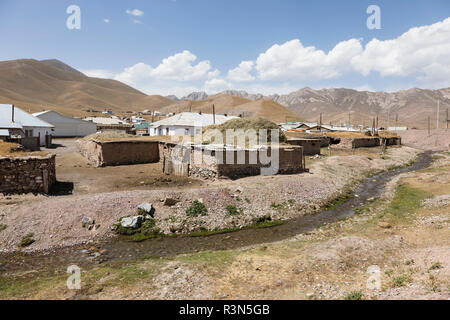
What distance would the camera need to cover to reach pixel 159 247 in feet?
34.8

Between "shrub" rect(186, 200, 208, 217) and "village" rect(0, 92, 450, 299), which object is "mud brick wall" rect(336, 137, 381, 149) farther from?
"shrub" rect(186, 200, 208, 217)

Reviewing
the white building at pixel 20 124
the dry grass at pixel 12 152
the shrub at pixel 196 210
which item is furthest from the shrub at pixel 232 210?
the white building at pixel 20 124

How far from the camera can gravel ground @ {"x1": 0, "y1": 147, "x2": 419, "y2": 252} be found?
10.8m

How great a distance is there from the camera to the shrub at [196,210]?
13.0 metres

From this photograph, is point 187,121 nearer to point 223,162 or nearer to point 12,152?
point 223,162

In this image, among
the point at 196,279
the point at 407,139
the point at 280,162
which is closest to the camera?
the point at 196,279

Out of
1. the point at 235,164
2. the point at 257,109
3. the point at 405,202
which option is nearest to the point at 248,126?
the point at 235,164

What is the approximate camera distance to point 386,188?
67.5ft

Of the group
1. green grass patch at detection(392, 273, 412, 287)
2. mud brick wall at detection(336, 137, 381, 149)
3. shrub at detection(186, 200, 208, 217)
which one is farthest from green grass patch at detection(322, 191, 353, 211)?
mud brick wall at detection(336, 137, 381, 149)

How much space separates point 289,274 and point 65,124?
51.8m

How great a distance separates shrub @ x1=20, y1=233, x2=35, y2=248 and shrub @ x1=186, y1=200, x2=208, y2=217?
6.27 meters

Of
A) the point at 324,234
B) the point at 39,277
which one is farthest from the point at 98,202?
the point at 324,234

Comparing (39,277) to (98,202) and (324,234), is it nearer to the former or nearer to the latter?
(98,202)
